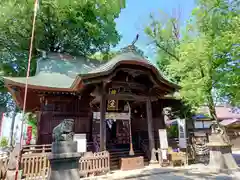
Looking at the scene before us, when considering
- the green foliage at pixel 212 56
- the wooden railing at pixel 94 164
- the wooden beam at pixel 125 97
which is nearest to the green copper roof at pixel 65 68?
the wooden beam at pixel 125 97

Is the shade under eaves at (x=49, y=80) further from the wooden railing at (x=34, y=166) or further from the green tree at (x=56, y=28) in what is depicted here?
the green tree at (x=56, y=28)

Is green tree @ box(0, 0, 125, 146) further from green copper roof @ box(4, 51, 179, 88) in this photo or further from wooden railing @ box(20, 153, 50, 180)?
wooden railing @ box(20, 153, 50, 180)

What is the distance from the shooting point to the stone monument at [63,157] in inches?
156

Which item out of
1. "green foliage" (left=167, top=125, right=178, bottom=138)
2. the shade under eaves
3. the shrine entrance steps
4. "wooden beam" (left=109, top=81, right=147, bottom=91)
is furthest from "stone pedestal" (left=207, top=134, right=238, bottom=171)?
the shade under eaves

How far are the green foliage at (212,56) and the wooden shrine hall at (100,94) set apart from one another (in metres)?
1.77

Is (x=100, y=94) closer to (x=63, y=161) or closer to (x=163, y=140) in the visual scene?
(x=163, y=140)

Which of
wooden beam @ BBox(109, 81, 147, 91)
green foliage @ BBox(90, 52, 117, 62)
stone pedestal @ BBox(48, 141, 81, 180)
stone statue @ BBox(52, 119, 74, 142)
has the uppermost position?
green foliage @ BBox(90, 52, 117, 62)

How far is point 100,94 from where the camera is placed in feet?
27.2

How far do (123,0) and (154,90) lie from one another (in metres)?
11.9

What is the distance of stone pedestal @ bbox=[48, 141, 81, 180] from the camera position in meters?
3.95

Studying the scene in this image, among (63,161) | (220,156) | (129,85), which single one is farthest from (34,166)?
(220,156)

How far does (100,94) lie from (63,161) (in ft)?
14.8

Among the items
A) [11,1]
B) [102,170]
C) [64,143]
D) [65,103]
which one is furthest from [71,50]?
[64,143]

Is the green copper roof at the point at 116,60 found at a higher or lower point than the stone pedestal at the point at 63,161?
higher
